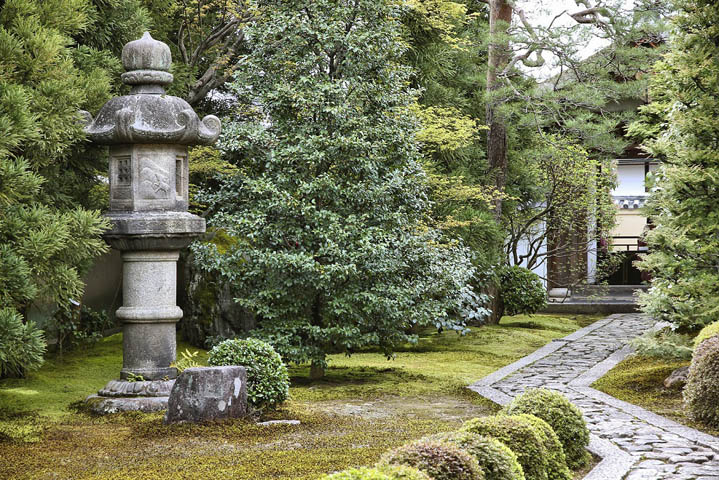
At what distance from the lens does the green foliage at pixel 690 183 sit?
10797 millimetres

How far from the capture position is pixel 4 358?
7371 mm

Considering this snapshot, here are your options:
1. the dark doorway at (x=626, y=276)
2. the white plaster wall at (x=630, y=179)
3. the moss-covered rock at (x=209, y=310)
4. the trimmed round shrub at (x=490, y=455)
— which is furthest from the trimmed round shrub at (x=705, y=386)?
the dark doorway at (x=626, y=276)

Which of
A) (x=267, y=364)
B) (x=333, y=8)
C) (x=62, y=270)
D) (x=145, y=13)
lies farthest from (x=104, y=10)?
(x=267, y=364)

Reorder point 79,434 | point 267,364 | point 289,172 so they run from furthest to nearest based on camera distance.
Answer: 1. point 289,172
2. point 267,364
3. point 79,434

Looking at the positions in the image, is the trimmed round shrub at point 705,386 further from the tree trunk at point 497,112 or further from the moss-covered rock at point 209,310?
the tree trunk at point 497,112

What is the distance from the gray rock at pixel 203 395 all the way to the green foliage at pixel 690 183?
247 inches

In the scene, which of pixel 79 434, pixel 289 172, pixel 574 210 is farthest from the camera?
pixel 574 210

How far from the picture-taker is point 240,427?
26.8 ft

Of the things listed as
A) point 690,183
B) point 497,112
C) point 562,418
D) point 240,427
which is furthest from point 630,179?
point 562,418

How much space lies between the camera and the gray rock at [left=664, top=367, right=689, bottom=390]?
1025cm

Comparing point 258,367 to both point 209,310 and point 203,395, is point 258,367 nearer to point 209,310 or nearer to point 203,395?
point 203,395

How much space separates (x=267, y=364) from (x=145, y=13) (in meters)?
6.13

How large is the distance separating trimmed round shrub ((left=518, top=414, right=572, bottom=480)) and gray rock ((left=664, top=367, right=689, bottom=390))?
459cm

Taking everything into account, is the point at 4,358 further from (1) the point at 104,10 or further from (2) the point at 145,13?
(2) the point at 145,13
